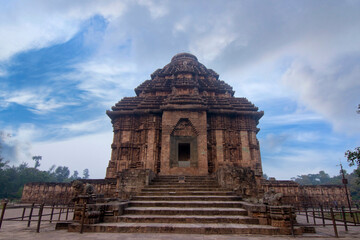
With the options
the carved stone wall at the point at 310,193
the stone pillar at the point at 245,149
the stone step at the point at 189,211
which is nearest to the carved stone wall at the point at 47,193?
the stone step at the point at 189,211

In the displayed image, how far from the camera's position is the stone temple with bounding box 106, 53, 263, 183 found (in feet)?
50.3

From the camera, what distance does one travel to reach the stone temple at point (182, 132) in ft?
50.3

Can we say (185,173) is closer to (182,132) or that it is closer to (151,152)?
(182,132)

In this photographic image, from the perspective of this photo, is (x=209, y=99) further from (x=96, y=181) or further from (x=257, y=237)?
(x=257, y=237)

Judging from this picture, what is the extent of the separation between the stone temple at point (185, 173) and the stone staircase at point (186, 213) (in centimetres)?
3

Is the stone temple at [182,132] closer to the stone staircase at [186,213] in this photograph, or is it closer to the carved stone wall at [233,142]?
the carved stone wall at [233,142]

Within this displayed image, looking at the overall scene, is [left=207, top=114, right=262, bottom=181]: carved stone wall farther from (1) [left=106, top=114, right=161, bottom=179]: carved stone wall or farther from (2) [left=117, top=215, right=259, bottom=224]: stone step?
(2) [left=117, top=215, right=259, bottom=224]: stone step

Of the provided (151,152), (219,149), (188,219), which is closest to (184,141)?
(151,152)

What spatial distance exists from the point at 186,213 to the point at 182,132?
8.50 m

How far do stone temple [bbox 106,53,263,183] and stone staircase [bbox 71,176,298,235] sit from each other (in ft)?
14.7

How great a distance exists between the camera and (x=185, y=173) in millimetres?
14727

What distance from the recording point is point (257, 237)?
5.82m

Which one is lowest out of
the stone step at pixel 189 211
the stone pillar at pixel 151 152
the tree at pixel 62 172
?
the stone step at pixel 189 211

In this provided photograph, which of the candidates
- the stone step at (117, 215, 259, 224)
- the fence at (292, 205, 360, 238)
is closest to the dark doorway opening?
the fence at (292, 205, 360, 238)
